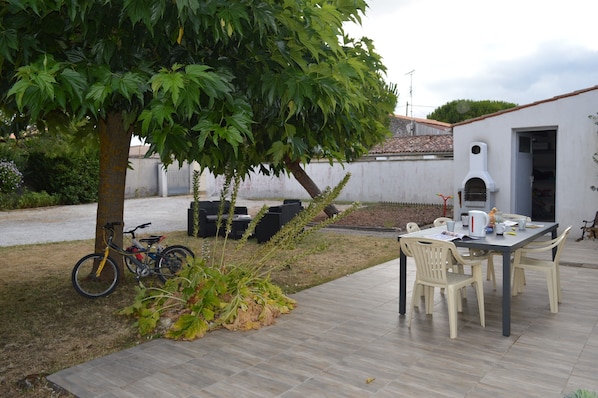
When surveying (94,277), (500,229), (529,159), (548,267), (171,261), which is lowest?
(94,277)

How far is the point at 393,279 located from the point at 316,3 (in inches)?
150

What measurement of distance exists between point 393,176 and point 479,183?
8.02 metres

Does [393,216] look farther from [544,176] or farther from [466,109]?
[466,109]

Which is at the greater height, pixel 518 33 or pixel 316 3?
pixel 518 33

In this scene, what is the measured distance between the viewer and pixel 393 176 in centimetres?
1866

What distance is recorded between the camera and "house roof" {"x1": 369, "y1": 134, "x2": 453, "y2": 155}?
19.0m

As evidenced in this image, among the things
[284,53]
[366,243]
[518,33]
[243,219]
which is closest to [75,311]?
[284,53]


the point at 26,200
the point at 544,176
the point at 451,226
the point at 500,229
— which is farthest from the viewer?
the point at 26,200

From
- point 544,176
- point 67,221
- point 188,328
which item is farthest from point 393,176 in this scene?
point 188,328

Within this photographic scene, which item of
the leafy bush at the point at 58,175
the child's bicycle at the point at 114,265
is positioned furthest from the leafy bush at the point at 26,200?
the child's bicycle at the point at 114,265

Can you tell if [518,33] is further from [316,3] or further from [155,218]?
[155,218]

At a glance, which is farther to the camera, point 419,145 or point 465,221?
point 419,145

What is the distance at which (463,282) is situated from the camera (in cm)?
426

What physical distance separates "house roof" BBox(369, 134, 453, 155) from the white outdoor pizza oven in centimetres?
771
